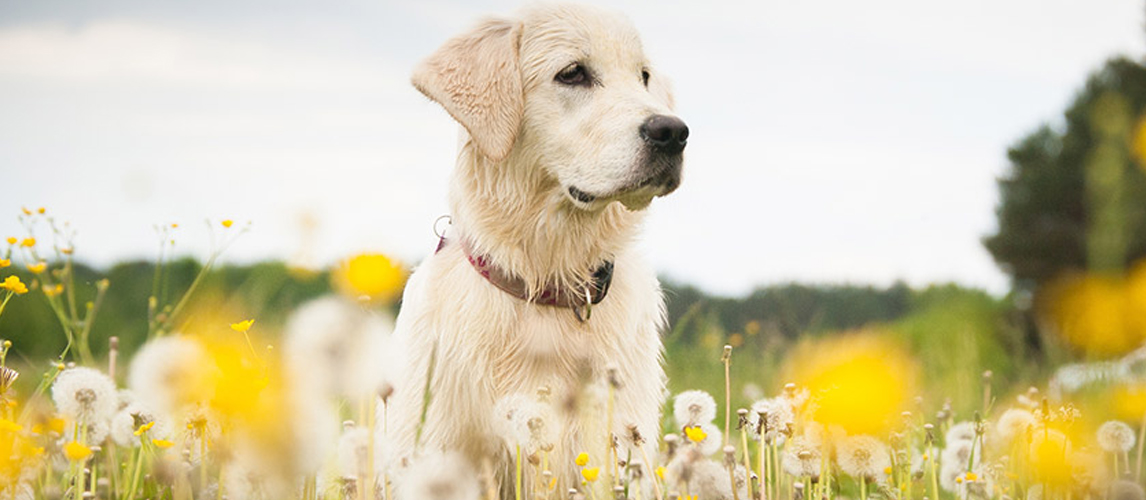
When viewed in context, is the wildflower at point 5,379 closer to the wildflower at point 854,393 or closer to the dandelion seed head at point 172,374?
the dandelion seed head at point 172,374

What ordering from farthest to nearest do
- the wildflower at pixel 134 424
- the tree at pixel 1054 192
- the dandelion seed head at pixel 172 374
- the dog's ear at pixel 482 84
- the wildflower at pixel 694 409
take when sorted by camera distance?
the tree at pixel 1054 192
the dog's ear at pixel 482 84
the wildflower at pixel 694 409
the wildflower at pixel 134 424
the dandelion seed head at pixel 172 374

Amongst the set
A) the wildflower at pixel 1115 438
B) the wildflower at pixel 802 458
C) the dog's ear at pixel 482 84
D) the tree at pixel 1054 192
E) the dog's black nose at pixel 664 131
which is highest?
the tree at pixel 1054 192

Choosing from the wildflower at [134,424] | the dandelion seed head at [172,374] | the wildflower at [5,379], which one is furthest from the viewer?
the wildflower at [5,379]

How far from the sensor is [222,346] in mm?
2295

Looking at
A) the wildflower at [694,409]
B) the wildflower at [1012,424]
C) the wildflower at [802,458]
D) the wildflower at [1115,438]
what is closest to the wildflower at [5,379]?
the wildflower at [694,409]

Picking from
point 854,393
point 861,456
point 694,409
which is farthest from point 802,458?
point 854,393

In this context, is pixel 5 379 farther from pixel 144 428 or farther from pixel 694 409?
pixel 694 409

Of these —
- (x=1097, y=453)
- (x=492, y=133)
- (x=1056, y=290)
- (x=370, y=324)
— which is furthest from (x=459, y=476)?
(x=1056, y=290)

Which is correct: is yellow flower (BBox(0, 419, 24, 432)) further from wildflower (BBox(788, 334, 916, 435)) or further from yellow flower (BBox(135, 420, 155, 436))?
wildflower (BBox(788, 334, 916, 435))

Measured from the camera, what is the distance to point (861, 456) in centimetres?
256

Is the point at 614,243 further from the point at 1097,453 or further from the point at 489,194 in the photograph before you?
the point at 1097,453

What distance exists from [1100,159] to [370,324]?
309cm

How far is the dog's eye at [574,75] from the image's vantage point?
3.73 meters

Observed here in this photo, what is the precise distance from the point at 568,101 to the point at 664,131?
49 centimetres
